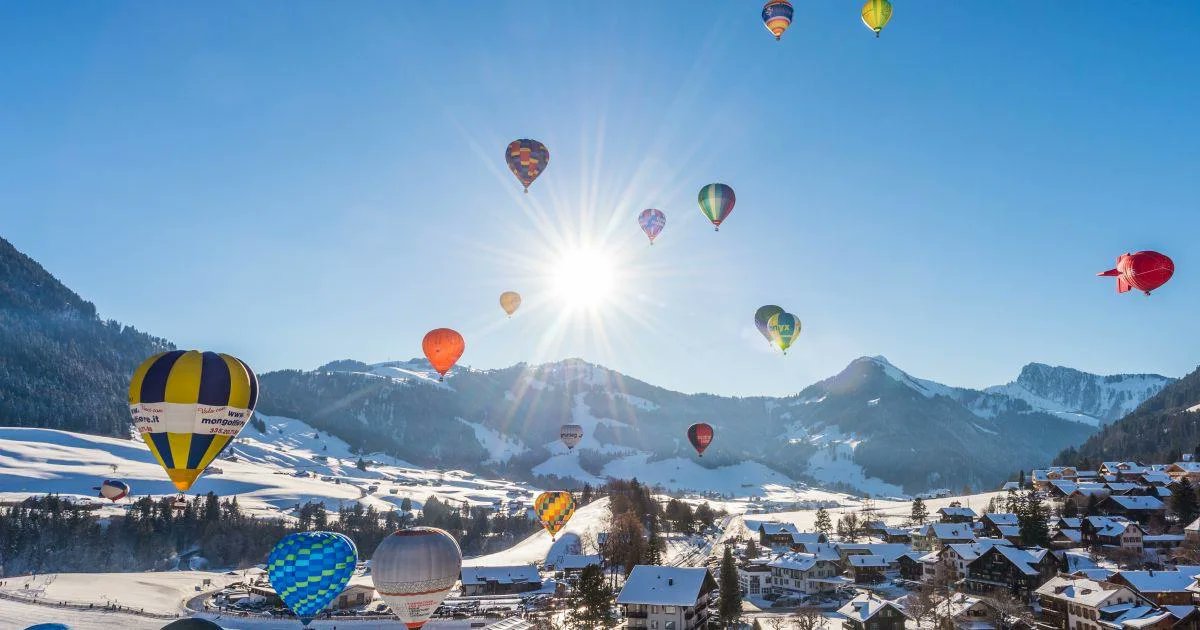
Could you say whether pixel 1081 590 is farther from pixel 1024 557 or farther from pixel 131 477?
pixel 131 477

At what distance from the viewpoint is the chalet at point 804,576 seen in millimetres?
64812

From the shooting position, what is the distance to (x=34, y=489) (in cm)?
12738

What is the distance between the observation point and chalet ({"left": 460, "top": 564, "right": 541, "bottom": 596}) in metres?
67.6

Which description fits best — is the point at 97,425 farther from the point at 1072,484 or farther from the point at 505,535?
the point at 1072,484

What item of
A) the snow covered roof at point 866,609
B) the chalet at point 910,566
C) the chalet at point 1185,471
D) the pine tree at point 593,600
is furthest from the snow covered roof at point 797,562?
the chalet at point 1185,471

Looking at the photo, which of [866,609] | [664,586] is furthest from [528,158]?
[866,609]

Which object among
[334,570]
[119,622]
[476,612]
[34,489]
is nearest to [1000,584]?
[476,612]

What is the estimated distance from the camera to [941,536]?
73.2m

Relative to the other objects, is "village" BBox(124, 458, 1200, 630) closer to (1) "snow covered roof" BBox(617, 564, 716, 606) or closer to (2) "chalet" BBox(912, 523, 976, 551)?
(1) "snow covered roof" BBox(617, 564, 716, 606)

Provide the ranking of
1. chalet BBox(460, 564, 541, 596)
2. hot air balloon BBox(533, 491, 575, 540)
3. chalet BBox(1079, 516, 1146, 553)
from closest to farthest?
hot air balloon BBox(533, 491, 575, 540) → chalet BBox(1079, 516, 1146, 553) → chalet BBox(460, 564, 541, 596)

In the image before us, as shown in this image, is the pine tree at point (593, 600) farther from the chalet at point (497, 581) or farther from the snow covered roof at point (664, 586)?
the chalet at point (497, 581)

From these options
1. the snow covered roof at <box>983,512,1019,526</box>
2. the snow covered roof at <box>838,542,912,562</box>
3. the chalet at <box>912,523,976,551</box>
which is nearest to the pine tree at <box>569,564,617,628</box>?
the snow covered roof at <box>838,542,912,562</box>

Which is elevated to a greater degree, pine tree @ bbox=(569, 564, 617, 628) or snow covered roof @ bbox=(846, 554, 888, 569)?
pine tree @ bbox=(569, 564, 617, 628)

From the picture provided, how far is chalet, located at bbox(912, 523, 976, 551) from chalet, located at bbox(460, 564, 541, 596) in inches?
1508
